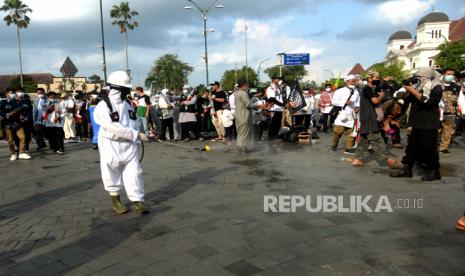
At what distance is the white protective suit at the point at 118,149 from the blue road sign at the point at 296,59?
96.8ft

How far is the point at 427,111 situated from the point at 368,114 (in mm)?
1288

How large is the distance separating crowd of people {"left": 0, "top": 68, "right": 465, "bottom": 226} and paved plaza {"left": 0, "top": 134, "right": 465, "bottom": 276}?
28.6 inches

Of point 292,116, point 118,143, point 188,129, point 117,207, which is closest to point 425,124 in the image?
point 118,143

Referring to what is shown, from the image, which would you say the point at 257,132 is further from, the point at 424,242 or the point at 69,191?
the point at 424,242

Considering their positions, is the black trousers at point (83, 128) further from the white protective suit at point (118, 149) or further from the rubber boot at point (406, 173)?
the rubber boot at point (406, 173)

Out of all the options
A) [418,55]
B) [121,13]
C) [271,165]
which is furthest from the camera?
[418,55]

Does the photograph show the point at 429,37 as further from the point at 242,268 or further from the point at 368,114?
the point at 242,268

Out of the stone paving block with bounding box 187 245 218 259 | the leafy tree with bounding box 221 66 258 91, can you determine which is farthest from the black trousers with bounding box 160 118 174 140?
the leafy tree with bounding box 221 66 258 91

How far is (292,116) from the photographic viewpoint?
12.4 m

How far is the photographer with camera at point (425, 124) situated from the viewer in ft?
20.3

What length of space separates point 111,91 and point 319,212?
314 centimetres

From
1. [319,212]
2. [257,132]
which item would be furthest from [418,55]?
[319,212]

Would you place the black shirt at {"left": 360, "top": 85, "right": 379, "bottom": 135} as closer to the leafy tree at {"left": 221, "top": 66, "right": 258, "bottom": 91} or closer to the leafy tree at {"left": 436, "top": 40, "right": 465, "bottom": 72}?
the leafy tree at {"left": 436, "top": 40, "right": 465, "bottom": 72}

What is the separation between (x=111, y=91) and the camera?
196 inches
